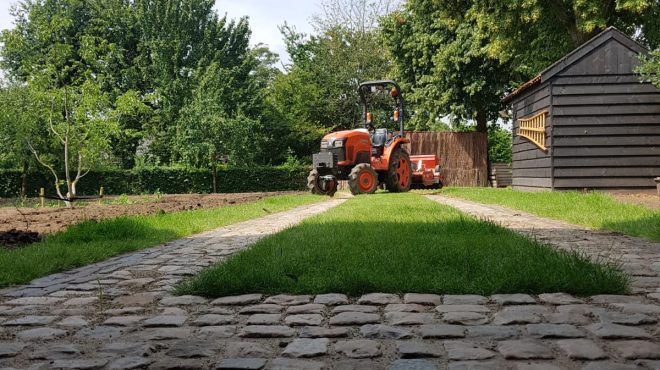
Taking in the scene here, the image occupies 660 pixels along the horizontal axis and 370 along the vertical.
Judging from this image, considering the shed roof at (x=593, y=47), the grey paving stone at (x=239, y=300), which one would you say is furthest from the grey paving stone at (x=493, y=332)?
the shed roof at (x=593, y=47)

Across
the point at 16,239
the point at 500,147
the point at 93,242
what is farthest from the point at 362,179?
the point at 500,147

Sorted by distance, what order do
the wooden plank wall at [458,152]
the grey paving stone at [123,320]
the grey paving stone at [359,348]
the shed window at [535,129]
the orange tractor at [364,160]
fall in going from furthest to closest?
the wooden plank wall at [458,152] < the orange tractor at [364,160] < the shed window at [535,129] < the grey paving stone at [123,320] < the grey paving stone at [359,348]

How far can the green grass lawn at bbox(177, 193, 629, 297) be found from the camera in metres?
3.36

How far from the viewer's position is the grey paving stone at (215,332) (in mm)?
2549

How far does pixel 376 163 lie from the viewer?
15375mm

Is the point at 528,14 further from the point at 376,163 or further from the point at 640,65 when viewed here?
the point at 376,163

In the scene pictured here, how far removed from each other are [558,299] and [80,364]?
2433mm

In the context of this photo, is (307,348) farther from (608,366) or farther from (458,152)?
(458,152)

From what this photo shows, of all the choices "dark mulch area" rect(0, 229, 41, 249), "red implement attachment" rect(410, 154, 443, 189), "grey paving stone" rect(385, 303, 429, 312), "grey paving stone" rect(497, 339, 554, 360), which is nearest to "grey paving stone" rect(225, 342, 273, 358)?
"grey paving stone" rect(385, 303, 429, 312)

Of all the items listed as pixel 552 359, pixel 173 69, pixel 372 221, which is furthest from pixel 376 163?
pixel 173 69

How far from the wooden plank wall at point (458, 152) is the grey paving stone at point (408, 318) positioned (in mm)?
20962

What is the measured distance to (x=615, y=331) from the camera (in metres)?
2.47

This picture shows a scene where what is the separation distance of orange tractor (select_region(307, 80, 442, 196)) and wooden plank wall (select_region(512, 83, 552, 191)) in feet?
10.7

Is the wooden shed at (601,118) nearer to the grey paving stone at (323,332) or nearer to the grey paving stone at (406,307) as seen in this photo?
the grey paving stone at (406,307)
